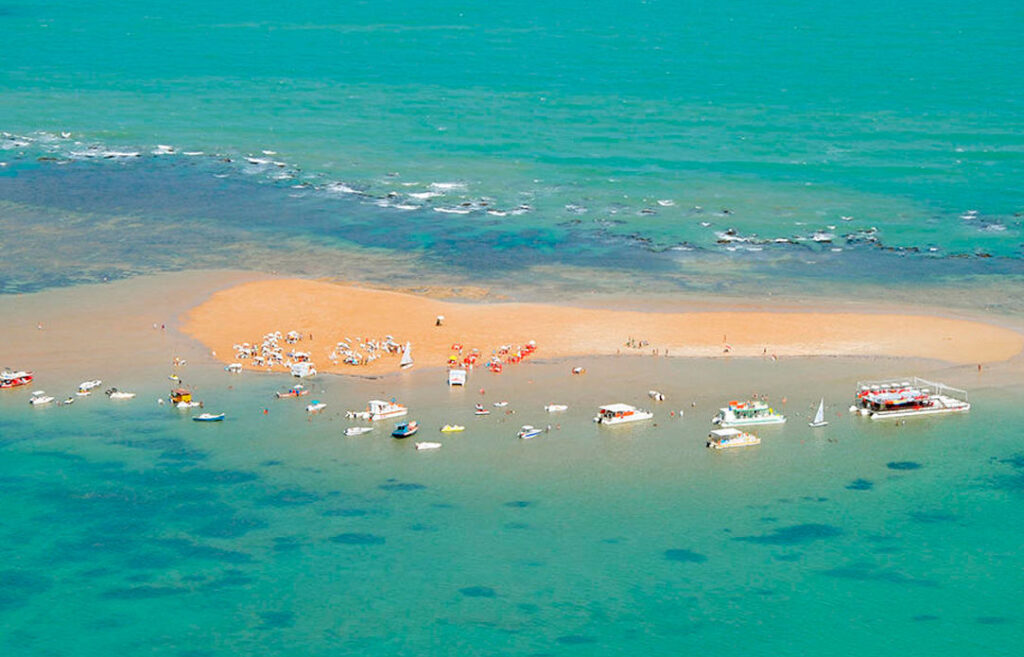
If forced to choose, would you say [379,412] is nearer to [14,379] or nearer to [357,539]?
[357,539]

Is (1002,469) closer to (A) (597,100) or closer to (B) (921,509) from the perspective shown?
(B) (921,509)

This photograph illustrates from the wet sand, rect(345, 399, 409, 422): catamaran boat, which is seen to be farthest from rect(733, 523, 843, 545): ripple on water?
rect(345, 399, 409, 422): catamaran boat

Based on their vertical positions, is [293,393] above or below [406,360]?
below

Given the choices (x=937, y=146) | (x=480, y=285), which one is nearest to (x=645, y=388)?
(x=480, y=285)

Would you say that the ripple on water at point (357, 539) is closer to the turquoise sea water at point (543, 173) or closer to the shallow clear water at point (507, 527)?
the shallow clear water at point (507, 527)

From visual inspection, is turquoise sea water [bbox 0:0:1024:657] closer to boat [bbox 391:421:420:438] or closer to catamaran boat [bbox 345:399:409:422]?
boat [bbox 391:421:420:438]

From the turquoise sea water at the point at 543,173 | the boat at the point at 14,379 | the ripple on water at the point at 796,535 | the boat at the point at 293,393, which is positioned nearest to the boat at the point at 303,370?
the boat at the point at 293,393

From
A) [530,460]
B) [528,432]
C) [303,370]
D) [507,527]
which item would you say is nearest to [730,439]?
[528,432]
